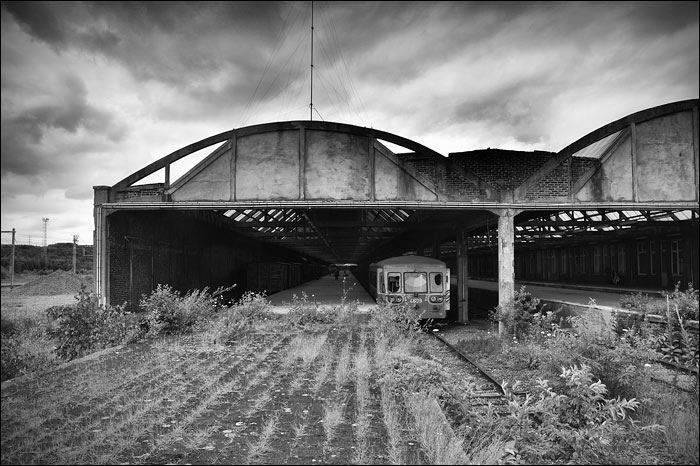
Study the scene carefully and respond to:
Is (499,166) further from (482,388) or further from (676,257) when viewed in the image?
(676,257)

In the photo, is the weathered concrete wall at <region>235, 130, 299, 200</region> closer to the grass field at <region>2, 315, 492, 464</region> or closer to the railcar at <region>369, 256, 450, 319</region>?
the railcar at <region>369, 256, 450, 319</region>

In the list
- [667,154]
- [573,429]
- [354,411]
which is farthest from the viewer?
[667,154]

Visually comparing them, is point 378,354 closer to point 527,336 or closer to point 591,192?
point 527,336

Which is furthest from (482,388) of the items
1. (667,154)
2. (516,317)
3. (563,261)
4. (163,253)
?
(563,261)

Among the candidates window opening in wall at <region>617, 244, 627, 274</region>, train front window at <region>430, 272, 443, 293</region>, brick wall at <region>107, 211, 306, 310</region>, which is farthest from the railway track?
window opening in wall at <region>617, 244, 627, 274</region>

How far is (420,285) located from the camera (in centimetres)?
1755

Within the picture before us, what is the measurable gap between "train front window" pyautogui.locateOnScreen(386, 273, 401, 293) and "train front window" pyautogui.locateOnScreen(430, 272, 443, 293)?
1.25 meters

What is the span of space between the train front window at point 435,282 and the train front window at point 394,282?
4.10 ft

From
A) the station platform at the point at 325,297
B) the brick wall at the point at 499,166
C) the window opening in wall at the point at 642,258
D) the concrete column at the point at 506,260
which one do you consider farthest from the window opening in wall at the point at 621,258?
the concrete column at the point at 506,260

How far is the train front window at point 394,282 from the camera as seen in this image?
1759 centimetres

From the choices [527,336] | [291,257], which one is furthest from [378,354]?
[291,257]

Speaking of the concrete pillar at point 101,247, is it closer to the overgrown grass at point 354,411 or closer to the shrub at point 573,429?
the overgrown grass at point 354,411

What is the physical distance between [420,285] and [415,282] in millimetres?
217

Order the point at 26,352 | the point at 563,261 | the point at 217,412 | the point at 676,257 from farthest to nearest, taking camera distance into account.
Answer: the point at 563,261 < the point at 676,257 < the point at 26,352 < the point at 217,412
